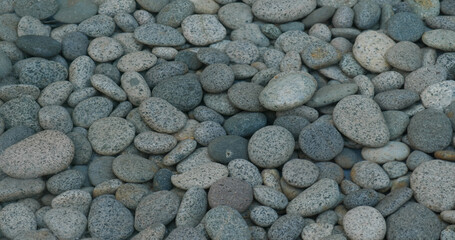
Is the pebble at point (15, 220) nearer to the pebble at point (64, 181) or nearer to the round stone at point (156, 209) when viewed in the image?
the pebble at point (64, 181)

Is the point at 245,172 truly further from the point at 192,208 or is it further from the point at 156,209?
the point at 156,209

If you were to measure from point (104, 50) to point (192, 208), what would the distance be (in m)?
1.80

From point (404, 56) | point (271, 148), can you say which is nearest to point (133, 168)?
point (271, 148)

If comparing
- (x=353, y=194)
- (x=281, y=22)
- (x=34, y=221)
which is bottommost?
(x=34, y=221)

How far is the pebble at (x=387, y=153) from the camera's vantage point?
4.20 metres

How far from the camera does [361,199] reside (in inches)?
151

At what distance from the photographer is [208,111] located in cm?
456

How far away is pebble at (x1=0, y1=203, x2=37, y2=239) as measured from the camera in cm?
378

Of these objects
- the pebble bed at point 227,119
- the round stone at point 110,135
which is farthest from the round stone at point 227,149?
the round stone at point 110,135

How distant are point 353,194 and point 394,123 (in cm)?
77

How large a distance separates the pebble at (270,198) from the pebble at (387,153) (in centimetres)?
75

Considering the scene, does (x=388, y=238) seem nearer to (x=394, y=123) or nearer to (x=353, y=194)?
(x=353, y=194)

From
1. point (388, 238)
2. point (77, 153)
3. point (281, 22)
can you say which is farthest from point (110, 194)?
point (281, 22)

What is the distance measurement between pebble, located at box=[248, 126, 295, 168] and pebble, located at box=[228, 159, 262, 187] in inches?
3.2
